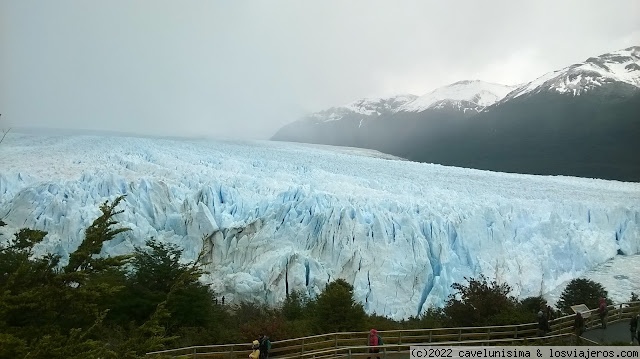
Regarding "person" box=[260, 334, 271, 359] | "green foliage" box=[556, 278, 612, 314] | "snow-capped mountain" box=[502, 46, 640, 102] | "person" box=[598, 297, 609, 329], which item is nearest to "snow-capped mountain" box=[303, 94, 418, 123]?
"snow-capped mountain" box=[502, 46, 640, 102]

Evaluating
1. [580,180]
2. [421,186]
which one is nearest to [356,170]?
[421,186]

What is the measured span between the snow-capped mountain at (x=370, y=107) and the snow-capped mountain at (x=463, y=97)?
0.35 meters

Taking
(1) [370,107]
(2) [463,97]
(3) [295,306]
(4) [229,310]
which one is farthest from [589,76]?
(4) [229,310]

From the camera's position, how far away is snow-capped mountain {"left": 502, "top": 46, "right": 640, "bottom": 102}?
50.3 feet

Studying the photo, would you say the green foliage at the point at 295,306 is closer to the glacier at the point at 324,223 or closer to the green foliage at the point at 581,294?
the glacier at the point at 324,223

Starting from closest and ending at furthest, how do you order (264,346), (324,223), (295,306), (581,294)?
1. (264,346)
2. (295,306)
3. (581,294)
4. (324,223)

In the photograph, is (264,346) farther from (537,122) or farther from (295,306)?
(537,122)

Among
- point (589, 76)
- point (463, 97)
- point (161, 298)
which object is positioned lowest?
point (161, 298)

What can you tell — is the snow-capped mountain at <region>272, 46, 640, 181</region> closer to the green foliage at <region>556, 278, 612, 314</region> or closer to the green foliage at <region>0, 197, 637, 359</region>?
the green foliage at <region>556, 278, 612, 314</region>

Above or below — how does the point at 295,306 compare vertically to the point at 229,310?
above

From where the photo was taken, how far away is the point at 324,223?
35.8 feet

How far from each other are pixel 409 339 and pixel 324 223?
389 centimetres

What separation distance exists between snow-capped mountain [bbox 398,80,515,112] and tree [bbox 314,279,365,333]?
964 cm

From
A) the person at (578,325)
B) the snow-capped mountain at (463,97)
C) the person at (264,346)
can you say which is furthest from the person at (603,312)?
the snow-capped mountain at (463,97)
